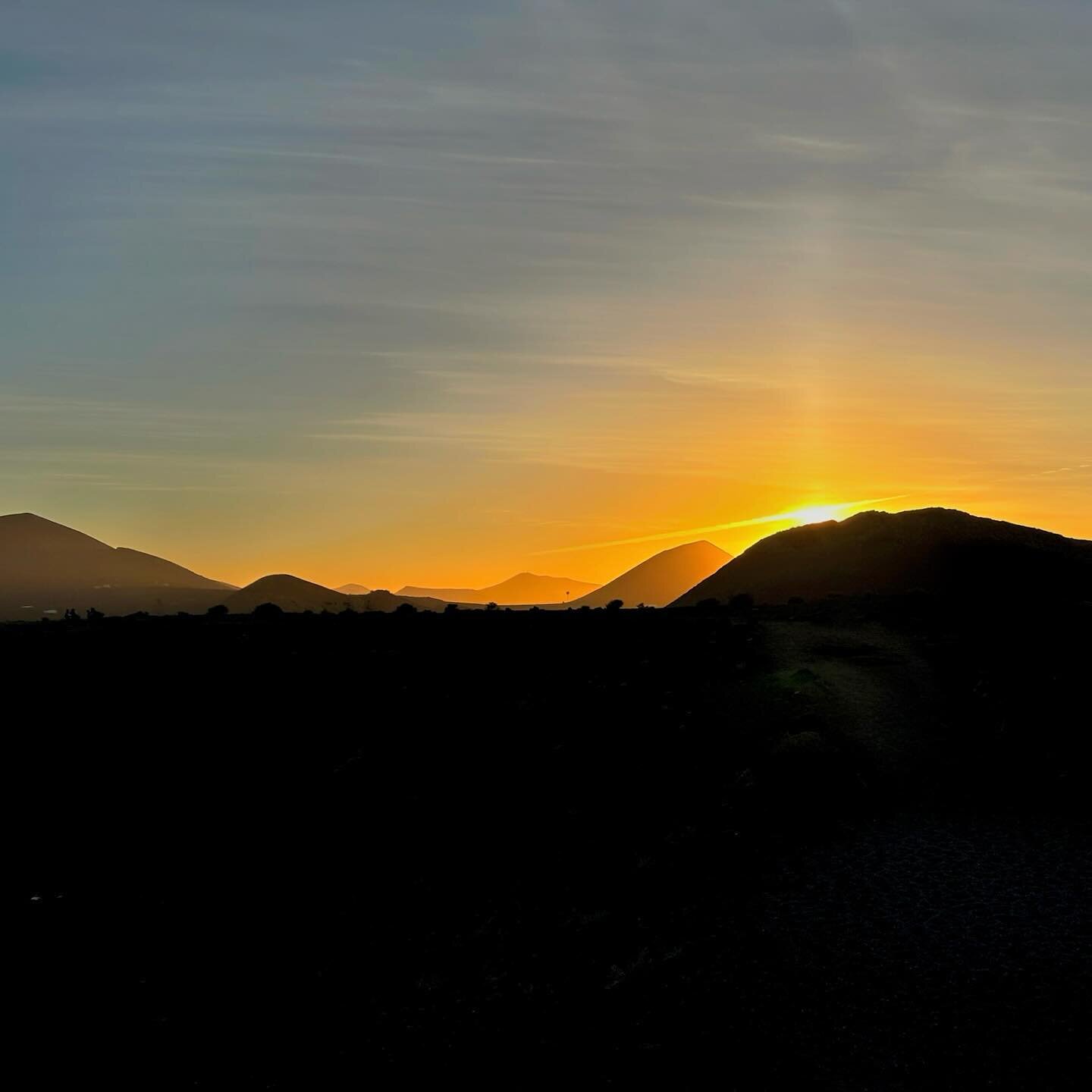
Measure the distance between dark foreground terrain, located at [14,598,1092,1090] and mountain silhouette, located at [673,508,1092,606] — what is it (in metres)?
30.9

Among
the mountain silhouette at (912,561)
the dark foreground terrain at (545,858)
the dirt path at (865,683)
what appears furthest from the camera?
the mountain silhouette at (912,561)

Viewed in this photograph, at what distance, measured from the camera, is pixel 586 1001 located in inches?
671

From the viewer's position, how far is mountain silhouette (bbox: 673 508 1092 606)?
6838 centimetres

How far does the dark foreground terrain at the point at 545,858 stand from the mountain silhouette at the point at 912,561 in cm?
3085

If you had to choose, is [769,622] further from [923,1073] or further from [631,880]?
[923,1073]

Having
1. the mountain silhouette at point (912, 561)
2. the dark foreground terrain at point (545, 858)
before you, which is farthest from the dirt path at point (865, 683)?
the mountain silhouette at point (912, 561)

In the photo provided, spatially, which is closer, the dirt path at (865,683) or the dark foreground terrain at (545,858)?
the dark foreground terrain at (545,858)

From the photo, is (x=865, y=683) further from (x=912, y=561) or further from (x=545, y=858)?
(x=912, y=561)

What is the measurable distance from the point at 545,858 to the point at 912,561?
5658 cm

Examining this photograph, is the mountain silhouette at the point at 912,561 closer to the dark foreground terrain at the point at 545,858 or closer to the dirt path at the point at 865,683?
the dirt path at the point at 865,683

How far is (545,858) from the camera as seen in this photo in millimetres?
22812

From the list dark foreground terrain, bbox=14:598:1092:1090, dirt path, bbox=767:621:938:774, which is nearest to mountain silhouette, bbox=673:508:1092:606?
dirt path, bbox=767:621:938:774

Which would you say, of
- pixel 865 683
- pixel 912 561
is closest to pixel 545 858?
pixel 865 683

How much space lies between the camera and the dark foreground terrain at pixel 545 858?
16.0 meters
